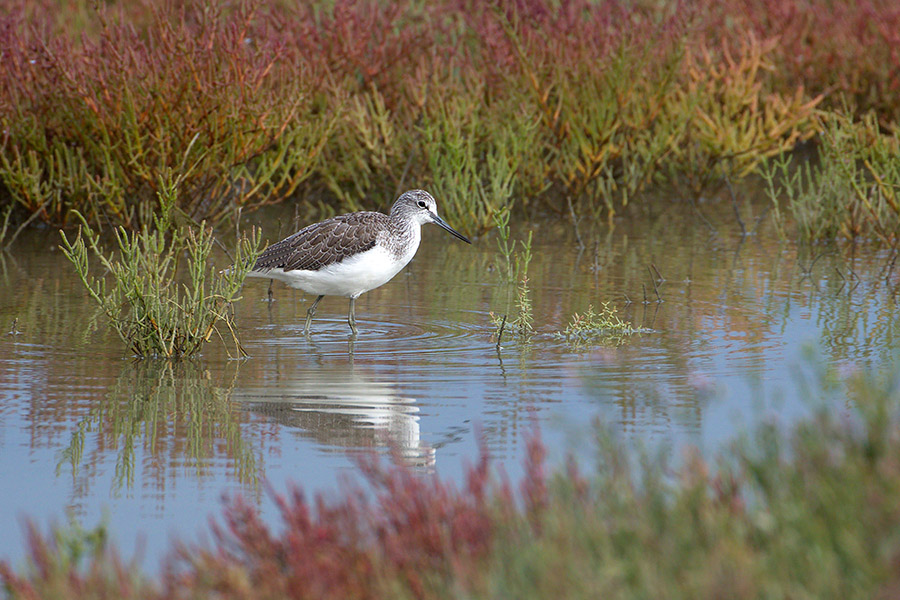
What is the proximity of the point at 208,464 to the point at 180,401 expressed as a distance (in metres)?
1.21

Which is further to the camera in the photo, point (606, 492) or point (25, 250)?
point (25, 250)

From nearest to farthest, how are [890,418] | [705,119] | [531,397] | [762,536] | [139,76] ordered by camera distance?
1. [762,536]
2. [890,418]
3. [531,397]
4. [139,76]
5. [705,119]

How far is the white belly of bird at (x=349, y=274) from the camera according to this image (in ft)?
28.7

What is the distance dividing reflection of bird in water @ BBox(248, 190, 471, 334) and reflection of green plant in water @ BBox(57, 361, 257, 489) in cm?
134

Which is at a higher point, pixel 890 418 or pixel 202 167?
pixel 202 167

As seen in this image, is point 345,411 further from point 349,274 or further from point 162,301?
point 349,274

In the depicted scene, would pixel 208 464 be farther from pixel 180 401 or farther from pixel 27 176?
pixel 27 176

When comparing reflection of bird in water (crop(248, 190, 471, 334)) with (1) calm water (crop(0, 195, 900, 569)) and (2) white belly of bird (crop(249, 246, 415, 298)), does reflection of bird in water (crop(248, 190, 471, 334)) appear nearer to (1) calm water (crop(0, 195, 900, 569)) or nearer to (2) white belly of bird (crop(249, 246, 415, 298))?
(2) white belly of bird (crop(249, 246, 415, 298))

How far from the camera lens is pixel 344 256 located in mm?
8781

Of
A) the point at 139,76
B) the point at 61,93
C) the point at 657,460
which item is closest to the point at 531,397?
the point at 657,460

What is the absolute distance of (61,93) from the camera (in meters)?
11.8

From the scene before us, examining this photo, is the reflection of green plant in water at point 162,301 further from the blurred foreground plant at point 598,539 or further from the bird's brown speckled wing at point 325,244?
the blurred foreground plant at point 598,539

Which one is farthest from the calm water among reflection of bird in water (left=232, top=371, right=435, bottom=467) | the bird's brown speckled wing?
the bird's brown speckled wing

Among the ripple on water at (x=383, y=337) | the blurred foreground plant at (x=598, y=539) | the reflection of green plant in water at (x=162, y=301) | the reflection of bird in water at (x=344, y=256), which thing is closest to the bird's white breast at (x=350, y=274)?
the reflection of bird in water at (x=344, y=256)
